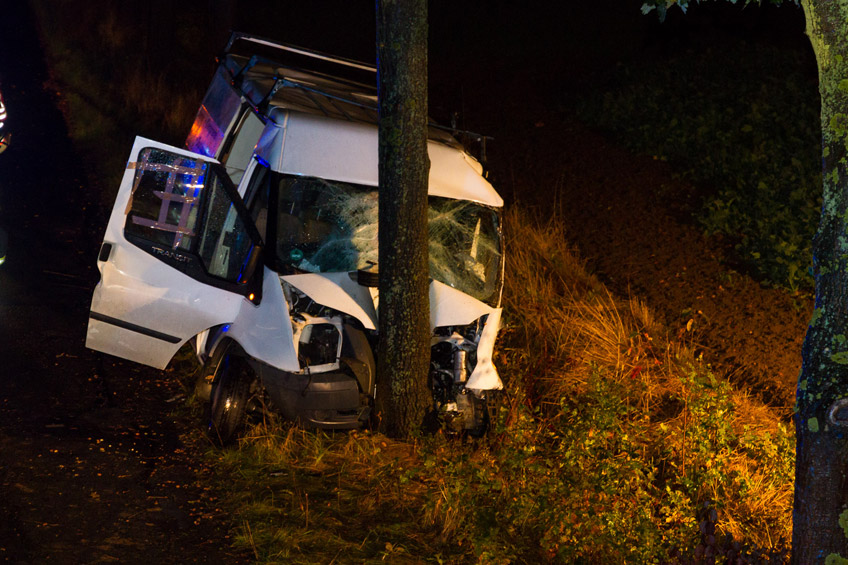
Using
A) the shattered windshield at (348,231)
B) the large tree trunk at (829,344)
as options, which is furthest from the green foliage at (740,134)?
the large tree trunk at (829,344)

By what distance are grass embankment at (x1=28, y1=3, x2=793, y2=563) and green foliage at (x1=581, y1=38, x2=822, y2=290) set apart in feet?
8.89

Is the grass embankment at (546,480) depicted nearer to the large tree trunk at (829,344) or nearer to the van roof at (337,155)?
the large tree trunk at (829,344)

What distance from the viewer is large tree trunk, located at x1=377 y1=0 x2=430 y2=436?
18.5 ft

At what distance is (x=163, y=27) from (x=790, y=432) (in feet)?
35.0

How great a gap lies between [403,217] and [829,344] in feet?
9.05

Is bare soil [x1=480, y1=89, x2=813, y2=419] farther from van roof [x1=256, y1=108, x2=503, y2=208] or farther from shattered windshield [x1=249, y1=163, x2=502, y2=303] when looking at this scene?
van roof [x1=256, y1=108, x2=503, y2=208]

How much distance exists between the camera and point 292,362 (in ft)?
18.5

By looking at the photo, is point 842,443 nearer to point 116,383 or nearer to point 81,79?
point 116,383

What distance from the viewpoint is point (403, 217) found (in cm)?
582

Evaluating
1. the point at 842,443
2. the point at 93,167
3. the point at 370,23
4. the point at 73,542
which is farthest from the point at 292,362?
the point at 370,23

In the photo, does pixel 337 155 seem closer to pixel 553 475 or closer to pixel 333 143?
pixel 333 143

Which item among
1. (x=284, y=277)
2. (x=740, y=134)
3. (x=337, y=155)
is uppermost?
(x=740, y=134)

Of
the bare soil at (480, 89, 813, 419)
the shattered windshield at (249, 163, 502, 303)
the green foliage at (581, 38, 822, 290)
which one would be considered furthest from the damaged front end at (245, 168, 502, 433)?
Result: the green foliage at (581, 38, 822, 290)

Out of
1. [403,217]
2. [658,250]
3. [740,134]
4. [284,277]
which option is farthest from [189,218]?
[740,134]
